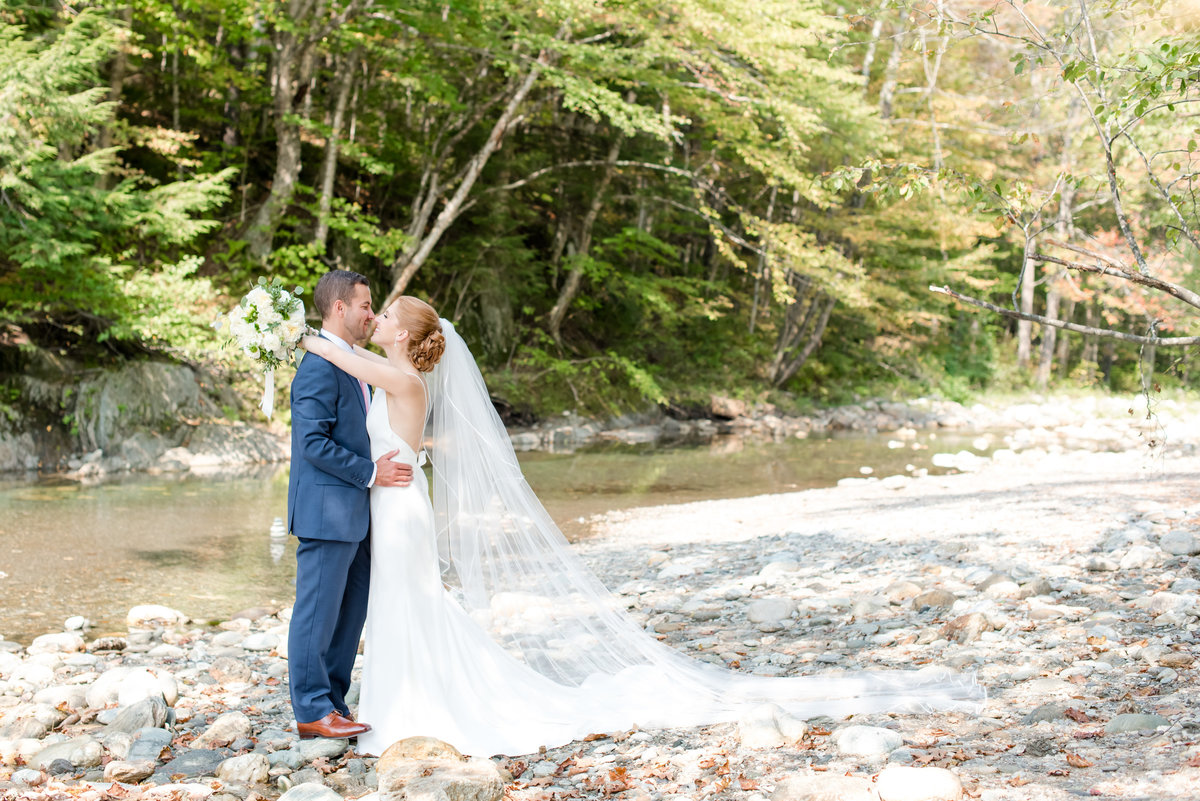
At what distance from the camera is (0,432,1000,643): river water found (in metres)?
7.17

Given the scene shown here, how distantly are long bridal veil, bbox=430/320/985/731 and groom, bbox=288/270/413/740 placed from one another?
0.45m

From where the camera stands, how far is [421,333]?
416cm

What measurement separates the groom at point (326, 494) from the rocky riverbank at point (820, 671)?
25 cm

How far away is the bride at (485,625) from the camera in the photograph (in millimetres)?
3926

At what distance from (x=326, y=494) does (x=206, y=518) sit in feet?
24.1

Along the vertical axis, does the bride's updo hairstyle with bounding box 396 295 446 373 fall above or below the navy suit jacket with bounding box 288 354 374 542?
above

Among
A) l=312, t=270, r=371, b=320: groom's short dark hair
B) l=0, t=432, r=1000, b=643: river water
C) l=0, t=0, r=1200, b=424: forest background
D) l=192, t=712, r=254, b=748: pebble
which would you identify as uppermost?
l=0, t=0, r=1200, b=424: forest background

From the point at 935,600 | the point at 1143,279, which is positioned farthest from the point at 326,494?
the point at 935,600

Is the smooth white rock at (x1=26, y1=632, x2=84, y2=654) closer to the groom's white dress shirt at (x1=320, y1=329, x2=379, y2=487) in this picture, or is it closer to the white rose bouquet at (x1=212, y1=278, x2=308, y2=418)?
A: the white rose bouquet at (x1=212, y1=278, x2=308, y2=418)

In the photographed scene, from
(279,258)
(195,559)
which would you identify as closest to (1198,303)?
(195,559)

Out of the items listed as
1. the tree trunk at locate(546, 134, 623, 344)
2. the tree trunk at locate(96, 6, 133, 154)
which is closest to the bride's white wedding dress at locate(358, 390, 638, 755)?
the tree trunk at locate(96, 6, 133, 154)

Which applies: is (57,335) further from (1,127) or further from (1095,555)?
(1095,555)

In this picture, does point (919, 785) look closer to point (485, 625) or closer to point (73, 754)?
point (485, 625)

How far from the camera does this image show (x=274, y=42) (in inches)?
733
